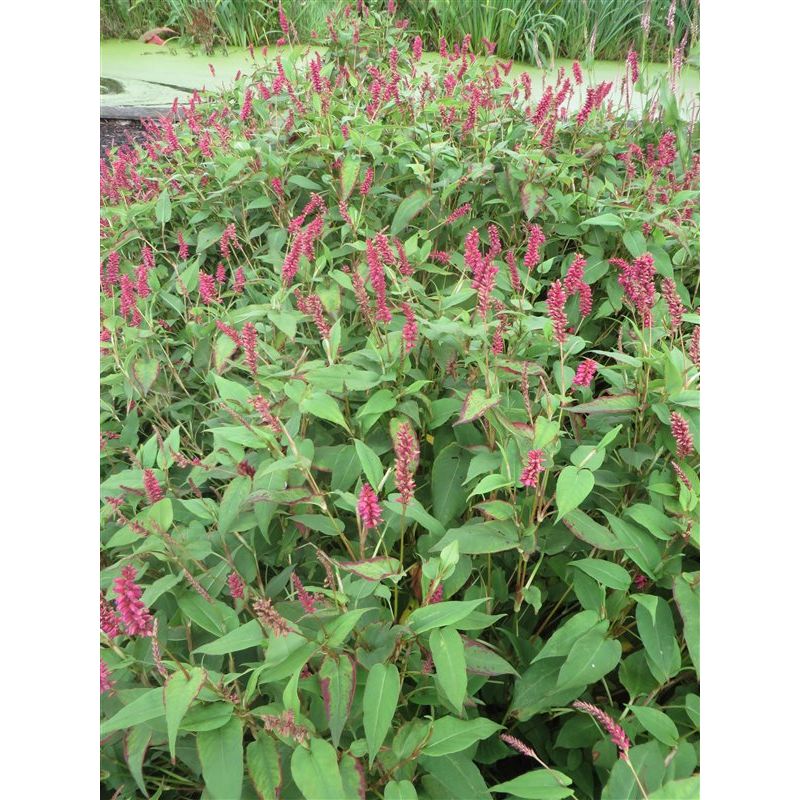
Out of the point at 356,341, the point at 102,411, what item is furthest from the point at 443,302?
the point at 102,411

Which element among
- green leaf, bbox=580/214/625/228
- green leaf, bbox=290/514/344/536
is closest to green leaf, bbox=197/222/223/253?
green leaf, bbox=580/214/625/228

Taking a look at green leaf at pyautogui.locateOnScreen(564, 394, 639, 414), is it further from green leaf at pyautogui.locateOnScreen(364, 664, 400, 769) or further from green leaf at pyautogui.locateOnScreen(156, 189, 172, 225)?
green leaf at pyautogui.locateOnScreen(156, 189, 172, 225)

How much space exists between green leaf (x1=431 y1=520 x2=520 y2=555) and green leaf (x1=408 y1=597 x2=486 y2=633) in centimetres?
11

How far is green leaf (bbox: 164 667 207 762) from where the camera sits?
58cm

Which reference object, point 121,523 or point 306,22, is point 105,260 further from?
point 306,22

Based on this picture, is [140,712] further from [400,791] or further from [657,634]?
[657,634]

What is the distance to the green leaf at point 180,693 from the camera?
580 mm

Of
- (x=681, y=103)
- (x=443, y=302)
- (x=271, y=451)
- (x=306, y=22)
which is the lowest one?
(x=271, y=451)

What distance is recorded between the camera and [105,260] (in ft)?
5.24

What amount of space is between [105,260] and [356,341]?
717 mm

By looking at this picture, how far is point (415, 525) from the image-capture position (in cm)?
90

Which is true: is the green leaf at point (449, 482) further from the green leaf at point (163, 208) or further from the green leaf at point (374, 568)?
the green leaf at point (163, 208)

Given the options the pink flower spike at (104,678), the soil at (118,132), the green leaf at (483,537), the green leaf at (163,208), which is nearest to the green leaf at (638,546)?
the green leaf at (483,537)
